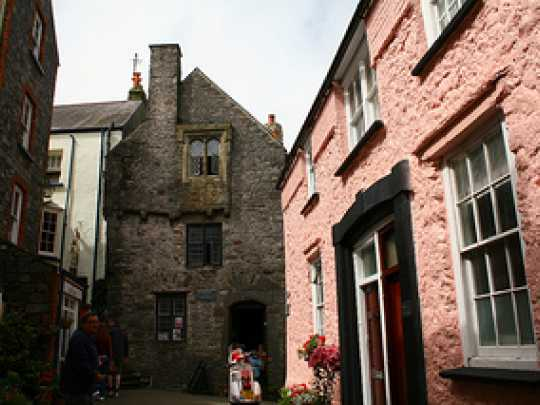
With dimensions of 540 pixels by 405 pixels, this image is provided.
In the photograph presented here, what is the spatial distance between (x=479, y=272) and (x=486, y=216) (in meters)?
0.49

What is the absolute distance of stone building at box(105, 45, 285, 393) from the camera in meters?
17.2

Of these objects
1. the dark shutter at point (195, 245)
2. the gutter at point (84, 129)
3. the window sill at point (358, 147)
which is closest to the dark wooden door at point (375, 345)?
the window sill at point (358, 147)

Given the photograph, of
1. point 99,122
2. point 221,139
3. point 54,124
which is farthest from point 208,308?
point 54,124

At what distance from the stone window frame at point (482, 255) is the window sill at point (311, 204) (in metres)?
4.65

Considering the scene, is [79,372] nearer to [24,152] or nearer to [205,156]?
[24,152]

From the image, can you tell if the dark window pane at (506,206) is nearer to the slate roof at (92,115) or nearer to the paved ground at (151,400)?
the paved ground at (151,400)

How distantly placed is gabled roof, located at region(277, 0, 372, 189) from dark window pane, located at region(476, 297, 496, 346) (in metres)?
4.02

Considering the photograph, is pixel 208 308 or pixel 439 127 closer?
pixel 439 127

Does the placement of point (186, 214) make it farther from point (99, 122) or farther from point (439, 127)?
point (439, 127)

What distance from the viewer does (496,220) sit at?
13.1 ft

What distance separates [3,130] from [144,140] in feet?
24.0

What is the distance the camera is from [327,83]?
8172 mm

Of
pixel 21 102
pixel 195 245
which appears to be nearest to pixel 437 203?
pixel 21 102

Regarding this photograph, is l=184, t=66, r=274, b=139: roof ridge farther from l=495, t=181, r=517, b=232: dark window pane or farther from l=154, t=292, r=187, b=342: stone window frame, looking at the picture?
l=495, t=181, r=517, b=232: dark window pane
